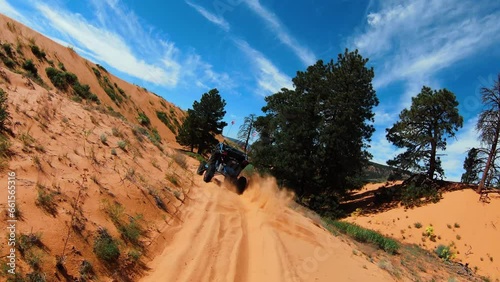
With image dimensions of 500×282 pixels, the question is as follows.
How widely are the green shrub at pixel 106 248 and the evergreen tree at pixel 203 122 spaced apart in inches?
1291

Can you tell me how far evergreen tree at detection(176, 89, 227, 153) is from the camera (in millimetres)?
38594

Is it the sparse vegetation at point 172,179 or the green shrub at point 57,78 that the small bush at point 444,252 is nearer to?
the sparse vegetation at point 172,179

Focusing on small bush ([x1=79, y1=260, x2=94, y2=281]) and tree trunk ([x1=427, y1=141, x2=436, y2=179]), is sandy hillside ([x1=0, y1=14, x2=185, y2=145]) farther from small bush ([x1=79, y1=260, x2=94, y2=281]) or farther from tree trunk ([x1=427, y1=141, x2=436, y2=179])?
tree trunk ([x1=427, y1=141, x2=436, y2=179])

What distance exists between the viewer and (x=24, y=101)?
357 inches

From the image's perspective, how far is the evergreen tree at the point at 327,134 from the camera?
2434cm

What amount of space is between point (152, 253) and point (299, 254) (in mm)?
3841

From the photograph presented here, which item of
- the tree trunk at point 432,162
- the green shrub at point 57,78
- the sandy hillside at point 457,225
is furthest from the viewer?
the green shrub at point 57,78

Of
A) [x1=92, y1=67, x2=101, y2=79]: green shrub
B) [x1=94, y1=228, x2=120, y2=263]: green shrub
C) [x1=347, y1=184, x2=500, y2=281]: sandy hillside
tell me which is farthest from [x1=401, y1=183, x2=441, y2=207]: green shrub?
[x1=92, y1=67, x2=101, y2=79]: green shrub

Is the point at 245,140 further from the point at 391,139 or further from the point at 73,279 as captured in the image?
the point at 73,279

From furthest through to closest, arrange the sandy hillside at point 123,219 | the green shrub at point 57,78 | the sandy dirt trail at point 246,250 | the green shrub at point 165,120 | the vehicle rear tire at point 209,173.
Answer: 1. the green shrub at point 165,120
2. the green shrub at point 57,78
3. the vehicle rear tire at point 209,173
4. the sandy dirt trail at point 246,250
5. the sandy hillside at point 123,219

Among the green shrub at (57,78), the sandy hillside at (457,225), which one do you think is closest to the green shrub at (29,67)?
the green shrub at (57,78)

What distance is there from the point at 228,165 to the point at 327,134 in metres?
12.0

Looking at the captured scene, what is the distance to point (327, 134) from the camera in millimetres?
24062

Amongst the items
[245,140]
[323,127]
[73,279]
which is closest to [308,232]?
[73,279]
